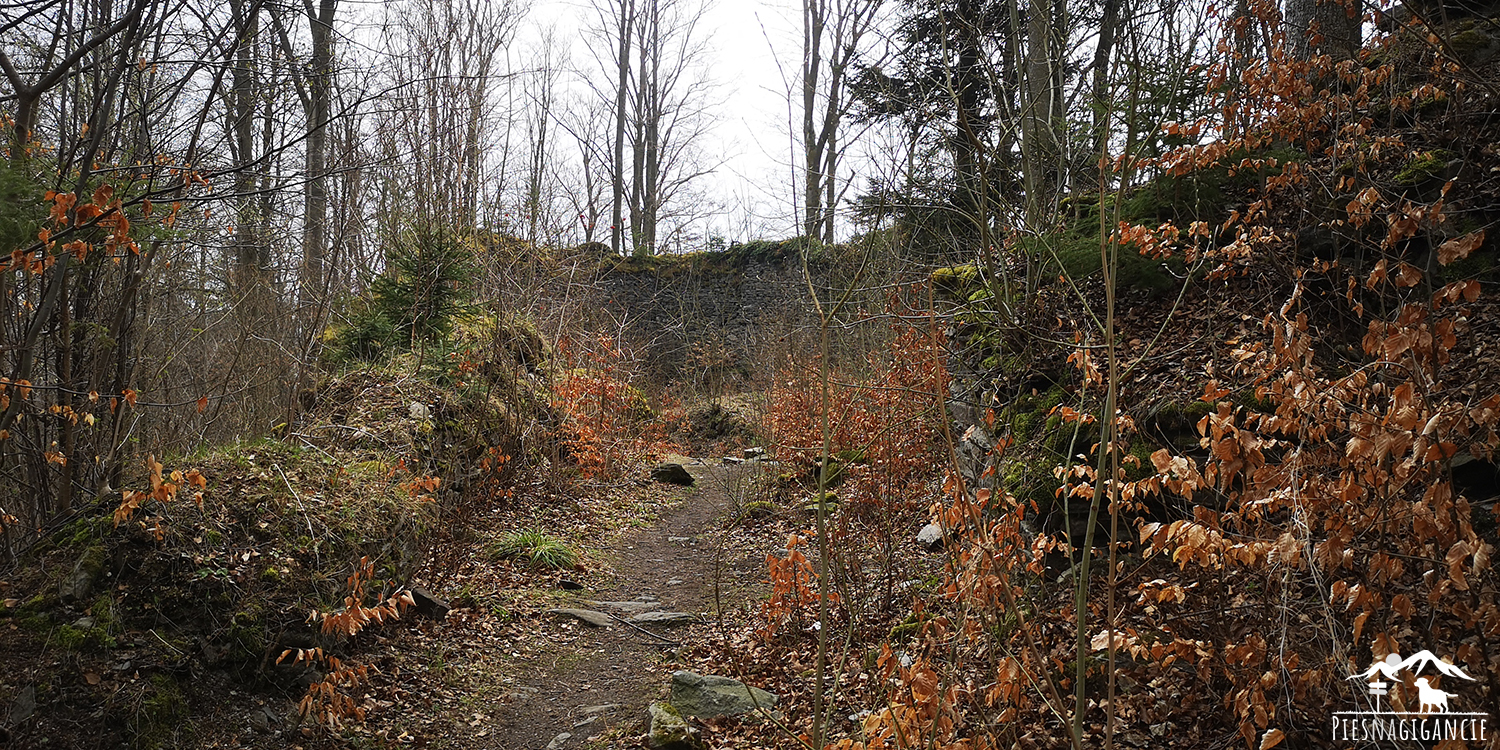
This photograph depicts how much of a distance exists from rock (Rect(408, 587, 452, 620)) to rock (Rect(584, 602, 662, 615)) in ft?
3.97

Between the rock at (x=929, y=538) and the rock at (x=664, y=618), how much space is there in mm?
1858

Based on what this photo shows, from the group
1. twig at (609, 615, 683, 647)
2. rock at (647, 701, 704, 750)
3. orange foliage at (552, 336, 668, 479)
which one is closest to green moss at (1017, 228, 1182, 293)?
rock at (647, 701, 704, 750)

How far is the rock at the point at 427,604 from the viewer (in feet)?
17.1

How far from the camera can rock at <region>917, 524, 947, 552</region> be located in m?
5.71

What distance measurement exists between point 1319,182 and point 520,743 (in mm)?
5281

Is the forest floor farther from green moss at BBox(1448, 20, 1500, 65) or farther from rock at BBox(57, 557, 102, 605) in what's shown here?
green moss at BBox(1448, 20, 1500, 65)

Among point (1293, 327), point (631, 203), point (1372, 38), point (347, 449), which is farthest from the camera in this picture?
point (631, 203)

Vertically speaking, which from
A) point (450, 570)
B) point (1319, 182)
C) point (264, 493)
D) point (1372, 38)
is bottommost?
point (450, 570)

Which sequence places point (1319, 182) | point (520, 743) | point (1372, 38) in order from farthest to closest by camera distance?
1. point (1372, 38)
2. point (520, 743)
3. point (1319, 182)

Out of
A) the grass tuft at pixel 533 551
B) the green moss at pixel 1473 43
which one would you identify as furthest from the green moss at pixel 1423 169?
the grass tuft at pixel 533 551

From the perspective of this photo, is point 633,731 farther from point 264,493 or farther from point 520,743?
point 264,493

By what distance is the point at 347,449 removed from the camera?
19.0ft

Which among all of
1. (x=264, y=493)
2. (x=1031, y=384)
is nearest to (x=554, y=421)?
(x=264, y=493)

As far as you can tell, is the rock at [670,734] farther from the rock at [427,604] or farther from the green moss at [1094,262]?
the green moss at [1094,262]
